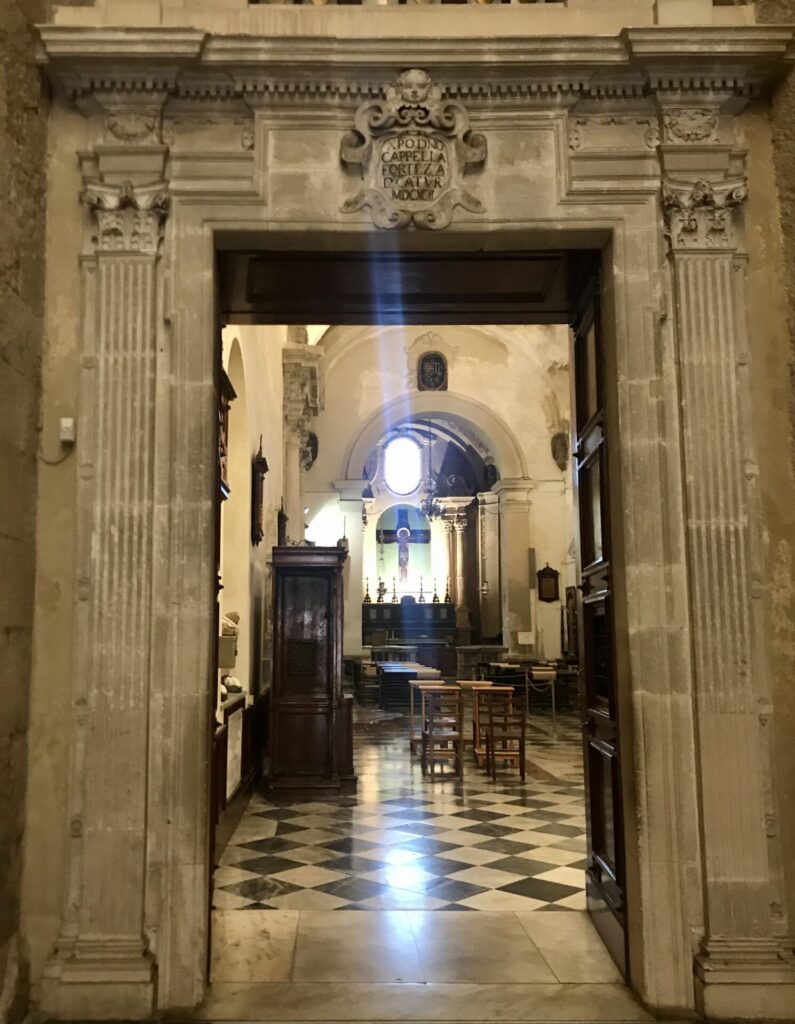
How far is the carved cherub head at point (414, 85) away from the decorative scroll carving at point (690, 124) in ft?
3.52

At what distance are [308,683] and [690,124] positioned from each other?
6185 mm

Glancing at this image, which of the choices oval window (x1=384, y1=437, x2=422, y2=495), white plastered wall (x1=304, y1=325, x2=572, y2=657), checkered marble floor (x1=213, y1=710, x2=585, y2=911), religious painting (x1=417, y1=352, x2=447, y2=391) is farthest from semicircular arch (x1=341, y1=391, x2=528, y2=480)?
checkered marble floor (x1=213, y1=710, x2=585, y2=911)

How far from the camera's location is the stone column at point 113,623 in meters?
3.61

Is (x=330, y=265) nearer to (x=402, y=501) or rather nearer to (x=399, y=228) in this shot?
(x=399, y=228)

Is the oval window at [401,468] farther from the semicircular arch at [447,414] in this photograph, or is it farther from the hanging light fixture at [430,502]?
the semicircular arch at [447,414]

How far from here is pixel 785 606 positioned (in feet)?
12.9

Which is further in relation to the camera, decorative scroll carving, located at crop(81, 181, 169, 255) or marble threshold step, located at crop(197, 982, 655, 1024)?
decorative scroll carving, located at crop(81, 181, 169, 255)

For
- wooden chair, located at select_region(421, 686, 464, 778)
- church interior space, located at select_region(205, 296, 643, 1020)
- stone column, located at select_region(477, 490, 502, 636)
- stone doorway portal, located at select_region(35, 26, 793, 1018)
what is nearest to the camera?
stone doorway portal, located at select_region(35, 26, 793, 1018)

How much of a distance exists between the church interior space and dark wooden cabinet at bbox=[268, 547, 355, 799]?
0.02 m

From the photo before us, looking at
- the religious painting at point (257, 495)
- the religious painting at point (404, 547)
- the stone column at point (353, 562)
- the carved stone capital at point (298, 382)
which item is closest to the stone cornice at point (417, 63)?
the religious painting at point (257, 495)

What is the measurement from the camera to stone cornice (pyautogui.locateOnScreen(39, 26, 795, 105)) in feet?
12.6

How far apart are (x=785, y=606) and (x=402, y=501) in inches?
971

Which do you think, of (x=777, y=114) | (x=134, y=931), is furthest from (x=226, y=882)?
(x=777, y=114)

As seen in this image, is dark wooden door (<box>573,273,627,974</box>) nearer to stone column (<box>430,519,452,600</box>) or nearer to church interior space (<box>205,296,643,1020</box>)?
church interior space (<box>205,296,643,1020</box>)
